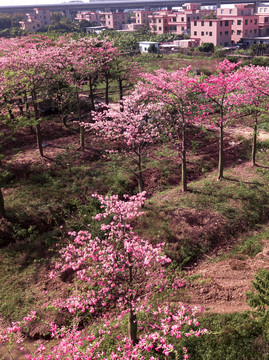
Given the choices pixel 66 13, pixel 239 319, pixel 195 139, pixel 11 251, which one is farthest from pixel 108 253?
pixel 66 13

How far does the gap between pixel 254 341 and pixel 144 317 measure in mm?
3923

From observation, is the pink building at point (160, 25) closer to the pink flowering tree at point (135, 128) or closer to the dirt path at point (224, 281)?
the pink flowering tree at point (135, 128)

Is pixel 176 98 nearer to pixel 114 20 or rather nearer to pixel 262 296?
pixel 262 296

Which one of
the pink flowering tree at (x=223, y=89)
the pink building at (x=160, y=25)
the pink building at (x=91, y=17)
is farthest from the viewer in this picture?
the pink building at (x=91, y=17)

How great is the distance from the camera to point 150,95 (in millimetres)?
21000

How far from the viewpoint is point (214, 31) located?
79.5 m

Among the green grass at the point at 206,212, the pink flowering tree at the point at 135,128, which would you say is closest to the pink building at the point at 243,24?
the green grass at the point at 206,212

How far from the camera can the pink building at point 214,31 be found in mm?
79062

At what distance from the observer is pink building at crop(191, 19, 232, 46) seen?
7906 centimetres

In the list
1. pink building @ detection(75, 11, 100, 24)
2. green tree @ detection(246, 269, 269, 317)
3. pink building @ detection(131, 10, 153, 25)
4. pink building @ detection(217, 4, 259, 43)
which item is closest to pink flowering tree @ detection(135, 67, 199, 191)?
green tree @ detection(246, 269, 269, 317)

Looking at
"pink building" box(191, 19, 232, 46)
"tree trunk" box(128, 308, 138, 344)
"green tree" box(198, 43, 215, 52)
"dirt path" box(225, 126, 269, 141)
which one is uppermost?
"pink building" box(191, 19, 232, 46)

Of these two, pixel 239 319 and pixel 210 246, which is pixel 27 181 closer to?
pixel 210 246

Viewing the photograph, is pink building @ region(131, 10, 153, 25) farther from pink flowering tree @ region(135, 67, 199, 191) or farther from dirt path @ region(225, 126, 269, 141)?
pink flowering tree @ region(135, 67, 199, 191)

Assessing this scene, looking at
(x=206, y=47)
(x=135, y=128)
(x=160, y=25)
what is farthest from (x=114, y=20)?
(x=135, y=128)
